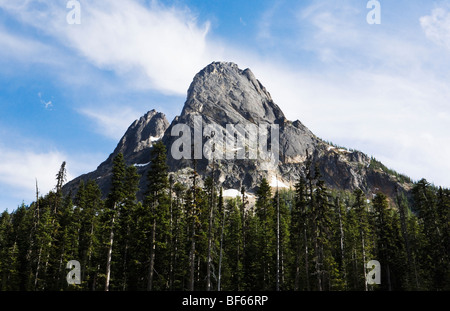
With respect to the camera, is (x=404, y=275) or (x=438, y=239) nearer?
(x=438, y=239)

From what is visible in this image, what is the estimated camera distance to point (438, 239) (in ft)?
129

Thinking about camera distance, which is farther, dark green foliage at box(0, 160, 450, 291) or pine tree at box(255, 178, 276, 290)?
pine tree at box(255, 178, 276, 290)

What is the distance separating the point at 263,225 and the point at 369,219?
17.7 metres

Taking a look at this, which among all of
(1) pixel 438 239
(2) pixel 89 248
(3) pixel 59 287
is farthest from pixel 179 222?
(1) pixel 438 239

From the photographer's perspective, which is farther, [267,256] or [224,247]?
[224,247]

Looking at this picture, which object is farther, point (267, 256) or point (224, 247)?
point (224, 247)

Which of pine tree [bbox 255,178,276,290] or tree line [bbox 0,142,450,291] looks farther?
pine tree [bbox 255,178,276,290]

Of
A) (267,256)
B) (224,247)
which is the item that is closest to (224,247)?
(224,247)

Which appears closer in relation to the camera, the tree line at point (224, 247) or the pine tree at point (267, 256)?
the tree line at point (224, 247)

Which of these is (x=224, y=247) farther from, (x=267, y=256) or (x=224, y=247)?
(x=267, y=256)

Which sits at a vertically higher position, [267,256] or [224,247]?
[224,247]

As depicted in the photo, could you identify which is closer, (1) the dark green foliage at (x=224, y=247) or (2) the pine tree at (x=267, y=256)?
(1) the dark green foliage at (x=224, y=247)
